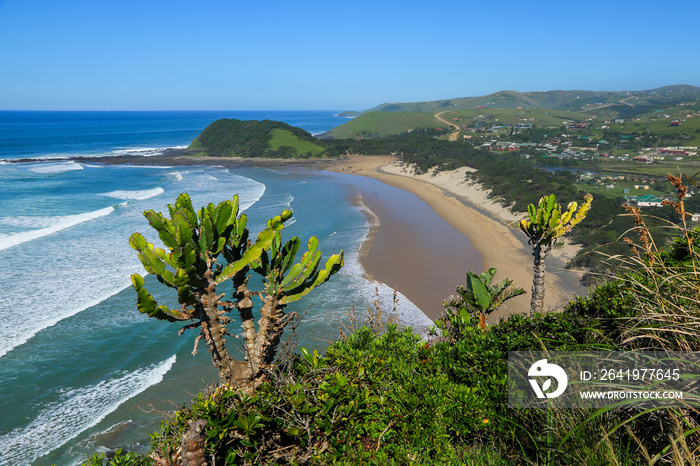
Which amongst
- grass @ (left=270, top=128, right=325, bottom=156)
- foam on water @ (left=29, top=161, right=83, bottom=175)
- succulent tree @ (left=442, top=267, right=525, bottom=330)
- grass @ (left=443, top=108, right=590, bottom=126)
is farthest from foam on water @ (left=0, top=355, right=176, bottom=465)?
grass @ (left=443, top=108, right=590, bottom=126)

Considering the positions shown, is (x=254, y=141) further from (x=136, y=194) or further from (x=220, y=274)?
(x=220, y=274)

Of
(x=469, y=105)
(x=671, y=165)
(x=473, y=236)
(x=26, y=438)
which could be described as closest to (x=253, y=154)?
(x=473, y=236)

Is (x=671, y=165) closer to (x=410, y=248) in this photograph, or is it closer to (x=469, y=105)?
(x=410, y=248)

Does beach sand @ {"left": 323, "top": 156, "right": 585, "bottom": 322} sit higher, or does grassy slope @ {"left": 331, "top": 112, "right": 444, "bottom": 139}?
grassy slope @ {"left": 331, "top": 112, "right": 444, "bottom": 139}

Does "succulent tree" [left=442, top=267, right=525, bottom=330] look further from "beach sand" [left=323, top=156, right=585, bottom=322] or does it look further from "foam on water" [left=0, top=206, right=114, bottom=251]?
"foam on water" [left=0, top=206, right=114, bottom=251]

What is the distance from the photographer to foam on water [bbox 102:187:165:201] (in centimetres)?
3478

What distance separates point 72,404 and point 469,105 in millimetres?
196947

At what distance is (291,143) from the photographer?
233ft

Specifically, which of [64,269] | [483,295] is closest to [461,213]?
[483,295]

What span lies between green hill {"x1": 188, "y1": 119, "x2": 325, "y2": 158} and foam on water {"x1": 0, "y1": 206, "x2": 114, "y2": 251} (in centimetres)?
4125

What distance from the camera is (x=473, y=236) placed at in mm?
25672

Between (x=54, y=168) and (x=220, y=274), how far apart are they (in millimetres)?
57816

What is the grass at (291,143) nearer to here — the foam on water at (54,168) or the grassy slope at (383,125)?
the foam on water at (54,168)

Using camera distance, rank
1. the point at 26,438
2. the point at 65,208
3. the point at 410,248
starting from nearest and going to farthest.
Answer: the point at 26,438 → the point at 410,248 → the point at 65,208
